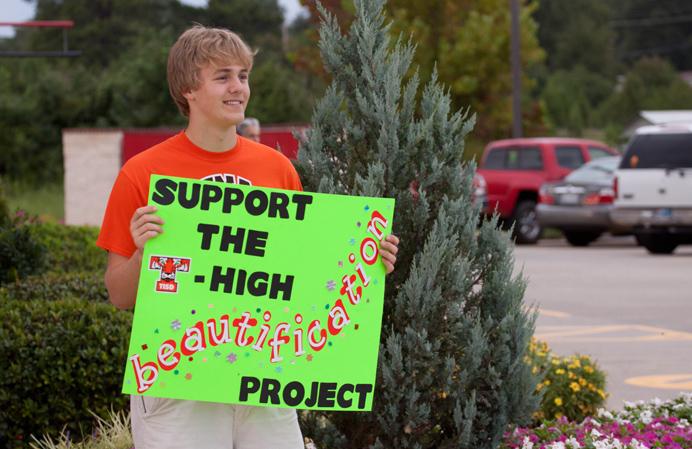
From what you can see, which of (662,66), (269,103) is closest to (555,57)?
(662,66)

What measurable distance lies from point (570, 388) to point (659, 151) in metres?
13.3

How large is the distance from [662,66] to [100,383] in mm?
74507

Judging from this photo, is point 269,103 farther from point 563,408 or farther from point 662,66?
point 662,66

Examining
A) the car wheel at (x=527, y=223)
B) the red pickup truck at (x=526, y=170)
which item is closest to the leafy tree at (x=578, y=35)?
the red pickup truck at (x=526, y=170)

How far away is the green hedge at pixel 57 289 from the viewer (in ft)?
24.4

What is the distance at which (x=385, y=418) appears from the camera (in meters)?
4.57

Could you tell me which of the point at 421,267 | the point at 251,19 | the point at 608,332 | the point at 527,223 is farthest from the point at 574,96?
the point at 421,267

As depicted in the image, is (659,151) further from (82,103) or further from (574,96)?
(574,96)

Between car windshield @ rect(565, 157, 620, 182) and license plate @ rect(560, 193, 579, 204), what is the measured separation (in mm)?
294

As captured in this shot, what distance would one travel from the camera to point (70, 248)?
11.7 meters

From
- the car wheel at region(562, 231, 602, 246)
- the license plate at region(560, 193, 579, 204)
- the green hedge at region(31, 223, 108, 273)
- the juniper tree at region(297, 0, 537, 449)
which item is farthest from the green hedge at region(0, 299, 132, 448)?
the car wheel at region(562, 231, 602, 246)

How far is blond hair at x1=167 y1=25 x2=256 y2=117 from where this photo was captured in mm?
3686

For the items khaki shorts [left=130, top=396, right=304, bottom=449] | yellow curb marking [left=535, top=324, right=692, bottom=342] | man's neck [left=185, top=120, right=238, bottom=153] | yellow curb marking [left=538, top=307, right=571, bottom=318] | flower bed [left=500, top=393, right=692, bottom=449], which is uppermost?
man's neck [left=185, top=120, right=238, bottom=153]

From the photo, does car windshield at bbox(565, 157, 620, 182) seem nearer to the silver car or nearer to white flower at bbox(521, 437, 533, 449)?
the silver car
